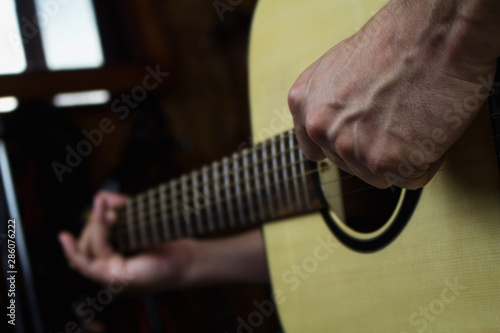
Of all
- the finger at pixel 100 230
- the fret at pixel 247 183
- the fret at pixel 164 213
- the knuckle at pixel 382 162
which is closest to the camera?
the knuckle at pixel 382 162

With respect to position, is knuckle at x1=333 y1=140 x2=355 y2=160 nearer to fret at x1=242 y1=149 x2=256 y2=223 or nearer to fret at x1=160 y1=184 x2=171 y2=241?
fret at x1=242 y1=149 x2=256 y2=223

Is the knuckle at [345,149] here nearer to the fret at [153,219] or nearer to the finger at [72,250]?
the fret at [153,219]

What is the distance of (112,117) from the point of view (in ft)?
5.75

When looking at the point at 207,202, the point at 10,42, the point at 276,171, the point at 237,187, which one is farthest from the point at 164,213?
the point at 10,42

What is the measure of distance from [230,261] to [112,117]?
838 mm

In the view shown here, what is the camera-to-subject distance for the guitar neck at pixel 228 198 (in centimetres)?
68

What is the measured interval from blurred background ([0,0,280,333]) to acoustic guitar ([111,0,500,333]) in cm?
46

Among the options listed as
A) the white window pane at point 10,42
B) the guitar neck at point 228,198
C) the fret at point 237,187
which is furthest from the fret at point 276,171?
the white window pane at point 10,42

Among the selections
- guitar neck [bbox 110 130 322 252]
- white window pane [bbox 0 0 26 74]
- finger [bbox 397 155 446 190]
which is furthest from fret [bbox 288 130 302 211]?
white window pane [bbox 0 0 26 74]

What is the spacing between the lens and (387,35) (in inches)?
17.3

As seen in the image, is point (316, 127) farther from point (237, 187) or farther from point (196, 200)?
point (196, 200)

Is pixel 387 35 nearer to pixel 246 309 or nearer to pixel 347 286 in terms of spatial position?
pixel 347 286

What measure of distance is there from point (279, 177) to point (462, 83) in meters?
0.34

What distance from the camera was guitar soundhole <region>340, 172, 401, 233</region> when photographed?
0.56 metres
